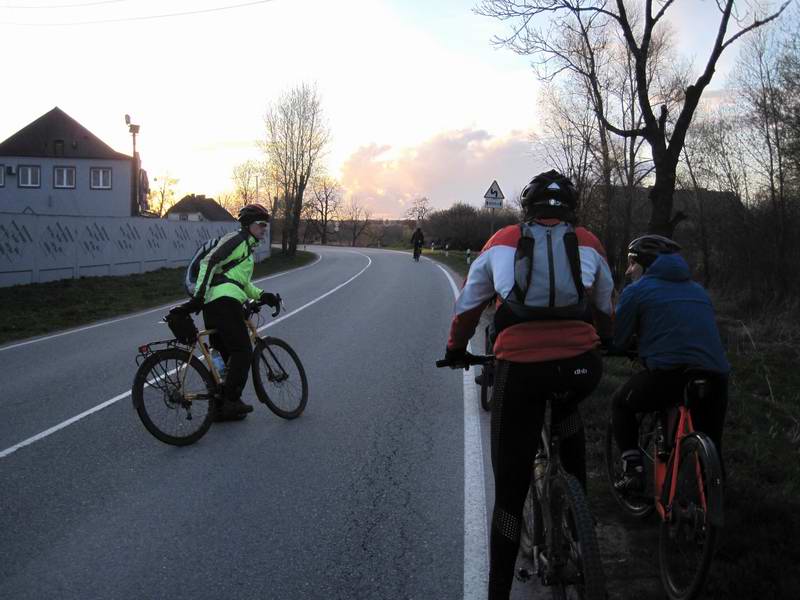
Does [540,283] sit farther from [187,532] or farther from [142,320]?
[142,320]

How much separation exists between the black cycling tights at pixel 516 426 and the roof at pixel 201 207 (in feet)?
294

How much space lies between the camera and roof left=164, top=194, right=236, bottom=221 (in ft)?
294

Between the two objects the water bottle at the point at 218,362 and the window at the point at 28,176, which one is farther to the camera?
the window at the point at 28,176

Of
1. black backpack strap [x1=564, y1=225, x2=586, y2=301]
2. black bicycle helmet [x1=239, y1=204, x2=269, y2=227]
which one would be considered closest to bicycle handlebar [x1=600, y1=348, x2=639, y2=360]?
black backpack strap [x1=564, y1=225, x2=586, y2=301]

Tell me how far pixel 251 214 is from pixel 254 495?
2.53m

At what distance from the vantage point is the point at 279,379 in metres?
6.41

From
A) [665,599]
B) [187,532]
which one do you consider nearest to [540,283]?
[665,599]

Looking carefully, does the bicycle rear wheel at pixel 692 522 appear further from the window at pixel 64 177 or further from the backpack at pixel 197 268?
the window at pixel 64 177

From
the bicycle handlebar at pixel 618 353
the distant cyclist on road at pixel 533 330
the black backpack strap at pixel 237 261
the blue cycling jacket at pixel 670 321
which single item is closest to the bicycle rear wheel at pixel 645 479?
the bicycle handlebar at pixel 618 353

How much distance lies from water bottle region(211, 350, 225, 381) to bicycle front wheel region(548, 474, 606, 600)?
384 centimetres

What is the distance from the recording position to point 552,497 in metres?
2.81

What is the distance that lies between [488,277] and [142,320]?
12.5 meters

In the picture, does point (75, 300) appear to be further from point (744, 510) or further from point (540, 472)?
point (744, 510)

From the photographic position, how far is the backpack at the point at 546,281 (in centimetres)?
265
